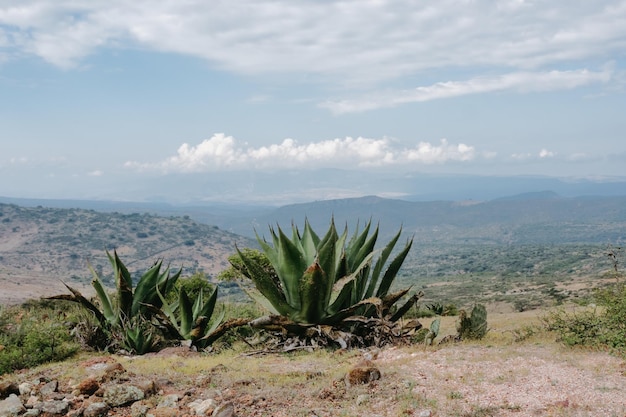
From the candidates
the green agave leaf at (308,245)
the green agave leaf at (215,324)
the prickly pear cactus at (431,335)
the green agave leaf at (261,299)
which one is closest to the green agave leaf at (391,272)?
the prickly pear cactus at (431,335)

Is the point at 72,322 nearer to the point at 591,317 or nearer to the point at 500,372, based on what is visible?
the point at 500,372

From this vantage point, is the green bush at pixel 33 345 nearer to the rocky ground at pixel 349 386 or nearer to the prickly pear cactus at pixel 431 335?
the rocky ground at pixel 349 386

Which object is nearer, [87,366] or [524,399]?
[524,399]

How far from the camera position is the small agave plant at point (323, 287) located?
28.7 ft

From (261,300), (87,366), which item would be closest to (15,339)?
(87,366)

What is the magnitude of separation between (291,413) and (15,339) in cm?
631

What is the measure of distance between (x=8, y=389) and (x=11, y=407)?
75cm

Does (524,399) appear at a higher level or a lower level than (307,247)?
lower

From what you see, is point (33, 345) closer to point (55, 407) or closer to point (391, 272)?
point (55, 407)

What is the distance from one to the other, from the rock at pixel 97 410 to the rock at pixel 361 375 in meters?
2.61

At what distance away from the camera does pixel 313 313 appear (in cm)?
895

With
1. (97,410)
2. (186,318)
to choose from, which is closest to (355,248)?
(186,318)

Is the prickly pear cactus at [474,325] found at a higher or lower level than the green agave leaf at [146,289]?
lower

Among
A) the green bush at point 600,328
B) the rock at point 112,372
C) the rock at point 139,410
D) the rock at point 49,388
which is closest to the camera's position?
the rock at point 139,410
